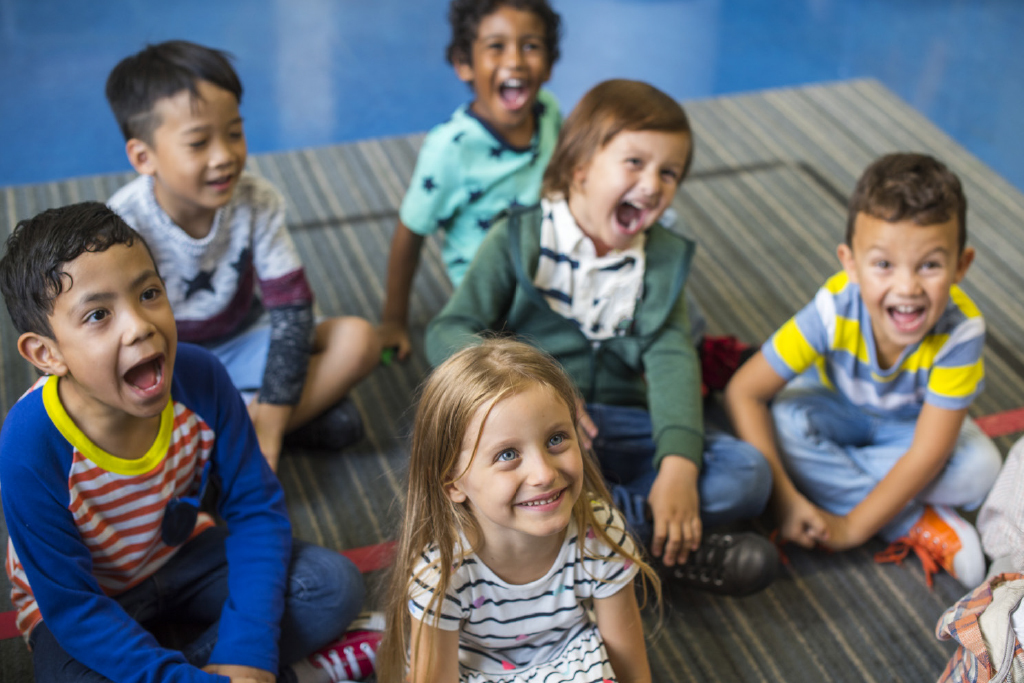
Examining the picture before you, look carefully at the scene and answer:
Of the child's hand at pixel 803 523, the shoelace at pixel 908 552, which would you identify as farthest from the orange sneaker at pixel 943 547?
the child's hand at pixel 803 523

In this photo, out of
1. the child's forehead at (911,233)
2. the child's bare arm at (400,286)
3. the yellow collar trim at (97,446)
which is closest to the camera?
the yellow collar trim at (97,446)

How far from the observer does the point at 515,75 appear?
161 cm

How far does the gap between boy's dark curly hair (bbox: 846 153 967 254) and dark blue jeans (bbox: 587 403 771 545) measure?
1.23ft

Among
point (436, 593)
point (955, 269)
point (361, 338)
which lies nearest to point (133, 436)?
point (436, 593)

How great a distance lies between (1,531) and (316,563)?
499mm

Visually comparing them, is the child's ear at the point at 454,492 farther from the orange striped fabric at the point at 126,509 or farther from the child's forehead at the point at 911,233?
the child's forehead at the point at 911,233

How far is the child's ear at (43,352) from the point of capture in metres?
1.00

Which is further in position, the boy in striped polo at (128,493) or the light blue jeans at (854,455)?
the light blue jeans at (854,455)

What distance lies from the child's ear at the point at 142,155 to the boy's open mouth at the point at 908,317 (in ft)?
3.42

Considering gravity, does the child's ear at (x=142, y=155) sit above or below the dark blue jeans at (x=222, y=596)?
above

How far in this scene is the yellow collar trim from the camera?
40.1 inches

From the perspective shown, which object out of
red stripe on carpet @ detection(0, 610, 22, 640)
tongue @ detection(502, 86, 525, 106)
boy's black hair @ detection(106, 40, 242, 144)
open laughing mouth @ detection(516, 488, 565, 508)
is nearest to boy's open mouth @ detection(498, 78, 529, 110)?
tongue @ detection(502, 86, 525, 106)

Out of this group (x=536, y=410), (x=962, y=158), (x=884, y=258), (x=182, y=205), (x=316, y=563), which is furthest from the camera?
(x=962, y=158)

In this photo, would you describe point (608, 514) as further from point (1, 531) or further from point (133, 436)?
point (1, 531)
